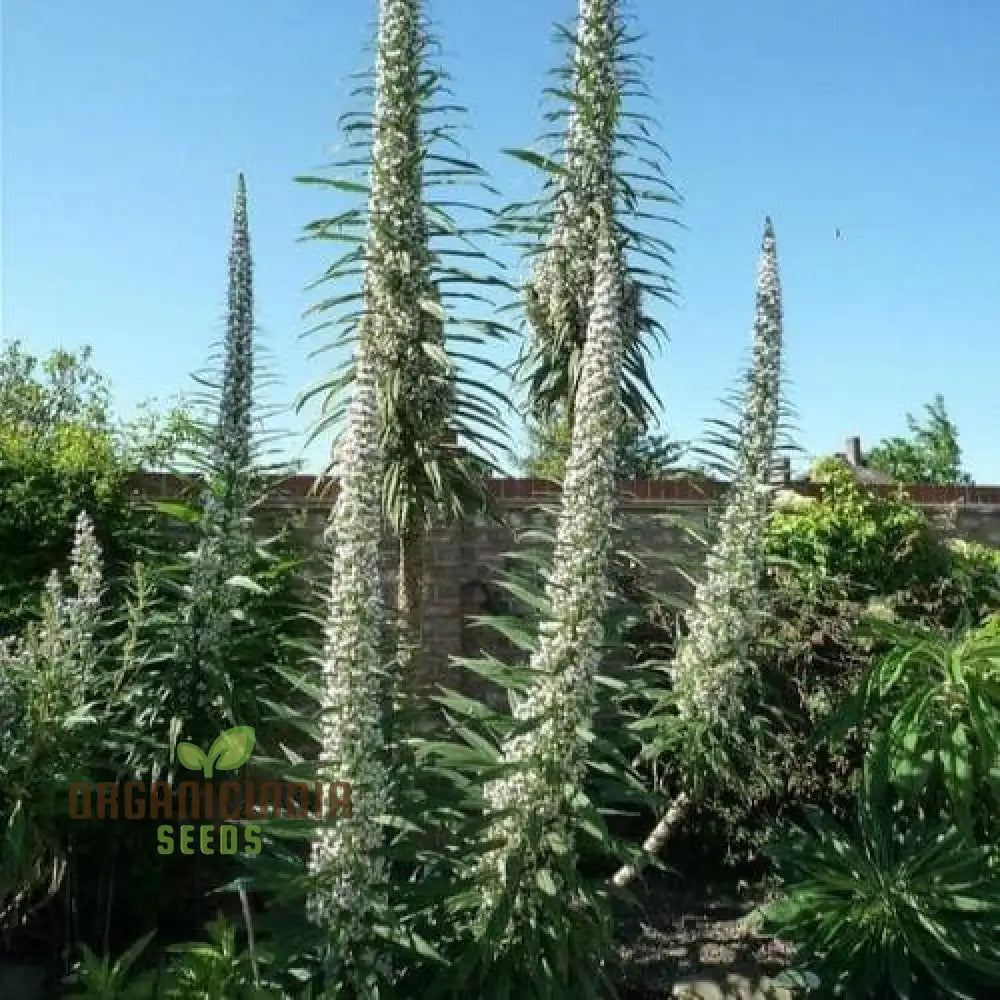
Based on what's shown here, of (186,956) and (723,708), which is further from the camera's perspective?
(723,708)

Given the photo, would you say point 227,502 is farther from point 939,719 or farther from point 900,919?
point 939,719

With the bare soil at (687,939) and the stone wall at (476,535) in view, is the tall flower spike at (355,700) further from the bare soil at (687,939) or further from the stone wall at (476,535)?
the stone wall at (476,535)

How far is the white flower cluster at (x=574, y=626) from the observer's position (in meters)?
3.37

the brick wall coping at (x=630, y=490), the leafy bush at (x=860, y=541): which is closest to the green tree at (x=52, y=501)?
the brick wall coping at (x=630, y=490)

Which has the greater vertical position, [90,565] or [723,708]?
[90,565]

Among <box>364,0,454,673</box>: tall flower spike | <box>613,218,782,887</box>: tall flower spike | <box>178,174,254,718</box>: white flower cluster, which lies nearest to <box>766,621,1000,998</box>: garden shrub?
<box>613,218,782,887</box>: tall flower spike

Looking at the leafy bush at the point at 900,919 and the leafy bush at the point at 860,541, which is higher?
the leafy bush at the point at 860,541

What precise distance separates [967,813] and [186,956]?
10.1 ft

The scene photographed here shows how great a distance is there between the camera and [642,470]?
6.37 meters

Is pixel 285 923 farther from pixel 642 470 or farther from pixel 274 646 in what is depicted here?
pixel 642 470

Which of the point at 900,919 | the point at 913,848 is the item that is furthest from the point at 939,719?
the point at 900,919

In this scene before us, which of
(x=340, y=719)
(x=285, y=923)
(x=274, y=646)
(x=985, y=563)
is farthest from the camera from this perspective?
(x=985, y=563)

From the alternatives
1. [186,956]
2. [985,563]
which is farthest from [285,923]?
[985,563]

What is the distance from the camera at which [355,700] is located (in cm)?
320
